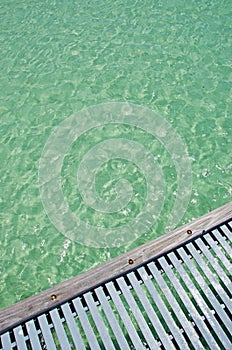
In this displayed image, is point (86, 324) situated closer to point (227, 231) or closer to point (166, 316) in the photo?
point (166, 316)

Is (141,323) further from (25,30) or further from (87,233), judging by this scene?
(25,30)

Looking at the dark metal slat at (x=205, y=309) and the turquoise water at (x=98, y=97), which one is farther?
the turquoise water at (x=98, y=97)

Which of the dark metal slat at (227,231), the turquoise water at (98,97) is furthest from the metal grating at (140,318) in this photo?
the turquoise water at (98,97)

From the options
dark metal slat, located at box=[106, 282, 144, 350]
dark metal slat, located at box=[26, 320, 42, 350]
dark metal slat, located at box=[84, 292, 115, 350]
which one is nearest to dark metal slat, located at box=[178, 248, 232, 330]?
dark metal slat, located at box=[106, 282, 144, 350]

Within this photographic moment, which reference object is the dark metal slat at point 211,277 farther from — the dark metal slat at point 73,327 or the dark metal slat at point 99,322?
the dark metal slat at point 73,327

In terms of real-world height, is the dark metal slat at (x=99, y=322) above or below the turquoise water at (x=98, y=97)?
below

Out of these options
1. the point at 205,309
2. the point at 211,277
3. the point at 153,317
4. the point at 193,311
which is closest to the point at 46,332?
the point at 153,317
